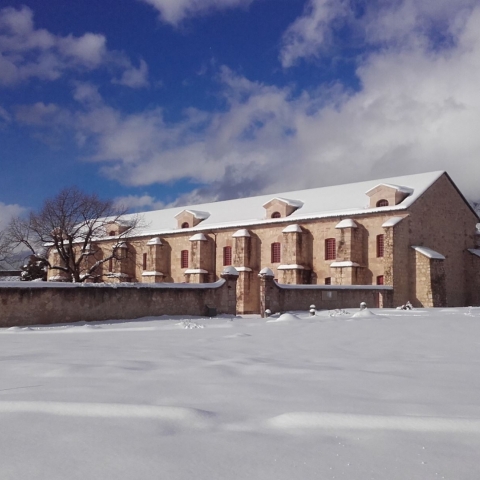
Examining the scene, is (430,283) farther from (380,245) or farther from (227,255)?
(227,255)

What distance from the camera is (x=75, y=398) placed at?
4719 millimetres

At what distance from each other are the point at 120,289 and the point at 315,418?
17.9 meters

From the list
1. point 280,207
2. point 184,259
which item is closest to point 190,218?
point 184,259

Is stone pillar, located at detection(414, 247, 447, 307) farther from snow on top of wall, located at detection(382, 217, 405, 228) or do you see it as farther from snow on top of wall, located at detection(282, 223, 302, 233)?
snow on top of wall, located at detection(282, 223, 302, 233)

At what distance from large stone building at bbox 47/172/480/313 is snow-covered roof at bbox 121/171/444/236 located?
3.7 inches

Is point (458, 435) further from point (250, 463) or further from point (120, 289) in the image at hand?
point (120, 289)

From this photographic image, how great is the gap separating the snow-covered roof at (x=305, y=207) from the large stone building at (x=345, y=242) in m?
0.10

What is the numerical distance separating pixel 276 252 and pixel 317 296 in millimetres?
11799

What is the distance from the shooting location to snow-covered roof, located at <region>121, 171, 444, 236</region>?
37.1 m

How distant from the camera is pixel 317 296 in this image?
1132 inches

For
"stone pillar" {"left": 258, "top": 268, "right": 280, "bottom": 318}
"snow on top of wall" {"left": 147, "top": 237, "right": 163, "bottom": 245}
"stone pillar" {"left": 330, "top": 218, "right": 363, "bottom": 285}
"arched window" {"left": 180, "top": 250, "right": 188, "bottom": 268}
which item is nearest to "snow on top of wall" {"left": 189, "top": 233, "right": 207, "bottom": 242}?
"arched window" {"left": 180, "top": 250, "right": 188, "bottom": 268}

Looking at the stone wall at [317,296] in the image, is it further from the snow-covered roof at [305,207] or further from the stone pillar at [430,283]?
the snow-covered roof at [305,207]

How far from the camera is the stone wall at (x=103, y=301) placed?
18.5 meters

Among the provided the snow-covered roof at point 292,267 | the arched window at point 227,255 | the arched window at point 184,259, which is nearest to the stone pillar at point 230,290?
the snow-covered roof at point 292,267
